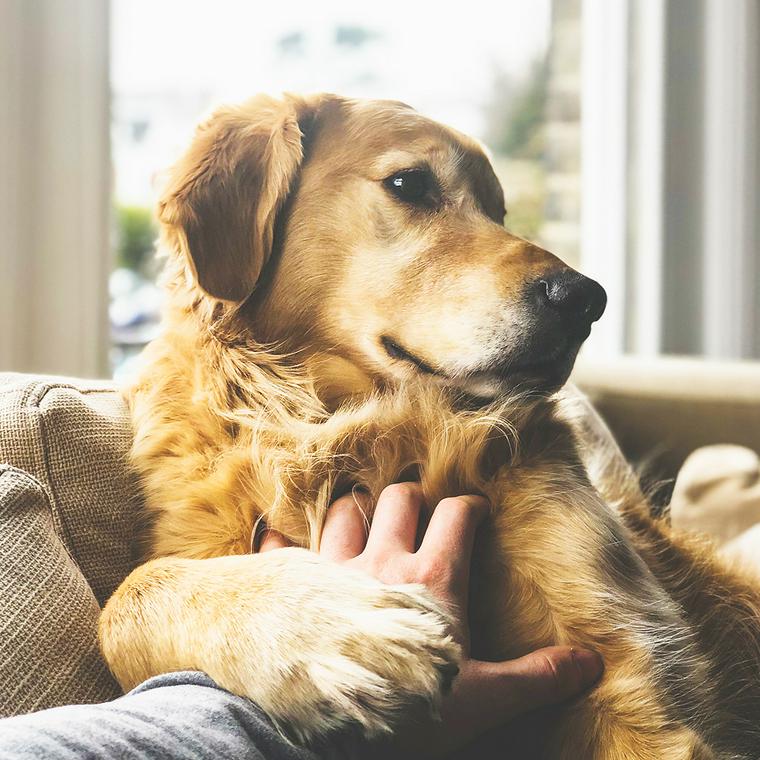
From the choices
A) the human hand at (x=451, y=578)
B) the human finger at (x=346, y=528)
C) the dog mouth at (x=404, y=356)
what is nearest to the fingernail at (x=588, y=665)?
the human hand at (x=451, y=578)

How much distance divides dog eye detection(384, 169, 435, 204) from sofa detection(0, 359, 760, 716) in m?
0.45

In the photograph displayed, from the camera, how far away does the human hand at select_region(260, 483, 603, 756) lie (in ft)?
2.42

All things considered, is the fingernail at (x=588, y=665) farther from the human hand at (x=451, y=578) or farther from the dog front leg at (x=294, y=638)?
the dog front leg at (x=294, y=638)

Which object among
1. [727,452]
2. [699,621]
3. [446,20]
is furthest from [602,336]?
[699,621]

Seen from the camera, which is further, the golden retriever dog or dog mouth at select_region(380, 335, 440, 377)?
dog mouth at select_region(380, 335, 440, 377)

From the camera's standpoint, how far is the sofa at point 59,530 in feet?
2.48

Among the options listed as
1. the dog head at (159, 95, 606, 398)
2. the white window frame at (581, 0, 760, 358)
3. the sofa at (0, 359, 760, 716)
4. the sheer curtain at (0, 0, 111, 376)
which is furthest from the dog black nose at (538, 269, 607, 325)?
the white window frame at (581, 0, 760, 358)

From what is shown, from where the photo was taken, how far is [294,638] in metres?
0.71

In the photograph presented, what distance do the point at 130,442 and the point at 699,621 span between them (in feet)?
2.40

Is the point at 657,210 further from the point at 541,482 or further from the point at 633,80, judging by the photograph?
the point at 541,482

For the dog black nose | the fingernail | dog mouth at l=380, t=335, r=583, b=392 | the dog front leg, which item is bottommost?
the fingernail

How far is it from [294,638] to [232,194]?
1.95 feet

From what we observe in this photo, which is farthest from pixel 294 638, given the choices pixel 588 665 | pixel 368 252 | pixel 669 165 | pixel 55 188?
pixel 669 165

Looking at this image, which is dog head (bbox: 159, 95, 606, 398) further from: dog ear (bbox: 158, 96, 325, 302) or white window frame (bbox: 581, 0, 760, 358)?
white window frame (bbox: 581, 0, 760, 358)
